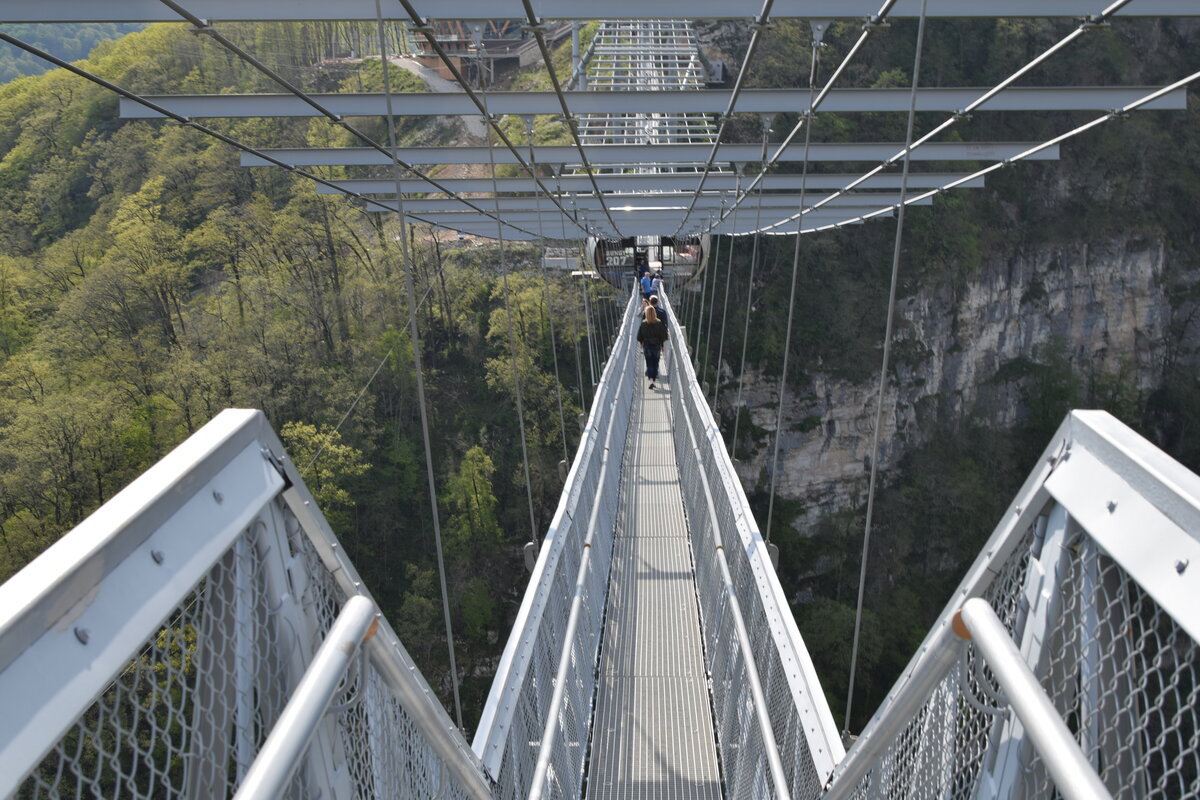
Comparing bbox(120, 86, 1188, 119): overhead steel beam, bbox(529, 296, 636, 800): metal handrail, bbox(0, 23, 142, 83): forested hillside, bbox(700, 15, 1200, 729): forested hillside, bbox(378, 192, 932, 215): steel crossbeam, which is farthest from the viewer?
bbox(0, 23, 142, 83): forested hillside

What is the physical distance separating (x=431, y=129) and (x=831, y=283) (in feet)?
60.9

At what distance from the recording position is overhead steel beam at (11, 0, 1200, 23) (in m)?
3.97

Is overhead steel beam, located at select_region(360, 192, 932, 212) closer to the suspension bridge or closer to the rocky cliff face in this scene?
the suspension bridge

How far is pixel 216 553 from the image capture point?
107 centimetres

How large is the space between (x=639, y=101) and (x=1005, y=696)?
5.21m

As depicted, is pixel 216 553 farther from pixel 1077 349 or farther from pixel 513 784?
pixel 1077 349

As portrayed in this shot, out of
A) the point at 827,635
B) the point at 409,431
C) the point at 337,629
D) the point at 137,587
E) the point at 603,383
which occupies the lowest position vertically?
the point at 827,635

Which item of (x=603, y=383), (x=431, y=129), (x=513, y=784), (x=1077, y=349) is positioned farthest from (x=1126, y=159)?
(x=513, y=784)

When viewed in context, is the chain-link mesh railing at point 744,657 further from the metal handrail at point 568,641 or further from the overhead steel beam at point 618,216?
the overhead steel beam at point 618,216

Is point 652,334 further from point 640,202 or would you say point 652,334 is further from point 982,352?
point 982,352

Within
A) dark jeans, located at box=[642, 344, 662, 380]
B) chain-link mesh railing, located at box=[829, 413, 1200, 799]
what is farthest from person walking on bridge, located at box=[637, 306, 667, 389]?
chain-link mesh railing, located at box=[829, 413, 1200, 799]

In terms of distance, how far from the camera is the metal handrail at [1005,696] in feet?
2.70

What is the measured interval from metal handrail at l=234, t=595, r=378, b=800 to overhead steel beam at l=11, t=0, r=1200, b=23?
334 centimetres

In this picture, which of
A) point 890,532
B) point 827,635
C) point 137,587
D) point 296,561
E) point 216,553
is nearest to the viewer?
point 137,587
